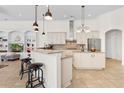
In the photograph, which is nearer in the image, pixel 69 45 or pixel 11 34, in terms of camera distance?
pixel 69 45

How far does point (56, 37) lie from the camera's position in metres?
11.5

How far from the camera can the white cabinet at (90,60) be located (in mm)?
7246

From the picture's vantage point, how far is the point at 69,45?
36.2 ft

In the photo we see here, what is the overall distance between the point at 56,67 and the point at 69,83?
128 cm

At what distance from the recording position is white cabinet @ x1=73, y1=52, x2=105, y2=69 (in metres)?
7.25

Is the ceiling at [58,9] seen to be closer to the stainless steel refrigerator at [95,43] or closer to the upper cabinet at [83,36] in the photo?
the upper cabinet at [83,36]

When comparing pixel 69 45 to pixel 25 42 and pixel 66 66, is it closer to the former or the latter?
pixel 25 42

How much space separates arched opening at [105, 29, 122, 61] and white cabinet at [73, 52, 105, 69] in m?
4.47

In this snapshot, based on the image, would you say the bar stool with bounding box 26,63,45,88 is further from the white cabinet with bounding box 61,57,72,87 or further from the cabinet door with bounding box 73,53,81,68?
the cabinet door with bounding box 73,53,81,68

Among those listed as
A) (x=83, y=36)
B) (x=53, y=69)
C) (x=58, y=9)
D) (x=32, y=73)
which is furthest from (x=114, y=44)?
(x=53, y=69)

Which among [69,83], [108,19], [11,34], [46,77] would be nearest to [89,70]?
[69,83]

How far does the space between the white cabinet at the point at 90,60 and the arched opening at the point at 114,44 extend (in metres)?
4.47

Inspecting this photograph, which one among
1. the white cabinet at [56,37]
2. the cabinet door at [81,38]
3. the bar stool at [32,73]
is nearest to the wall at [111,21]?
the cabinet door at [81,38]

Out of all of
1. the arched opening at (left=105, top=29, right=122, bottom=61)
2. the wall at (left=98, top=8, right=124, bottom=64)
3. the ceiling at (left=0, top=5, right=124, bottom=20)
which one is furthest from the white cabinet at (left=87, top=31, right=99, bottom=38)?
the ceiling at (left=0, top=5, right=124, bottom=20)
